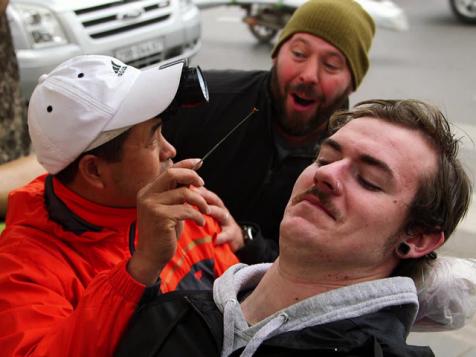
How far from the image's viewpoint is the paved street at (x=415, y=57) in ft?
26.8

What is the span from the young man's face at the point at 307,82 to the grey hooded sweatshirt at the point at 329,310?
176 cm

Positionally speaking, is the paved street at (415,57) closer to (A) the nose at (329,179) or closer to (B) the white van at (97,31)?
(B) the white van at (97,31)

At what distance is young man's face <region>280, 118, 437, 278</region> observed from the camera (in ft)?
6.54

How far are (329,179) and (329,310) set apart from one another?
1.17 feet

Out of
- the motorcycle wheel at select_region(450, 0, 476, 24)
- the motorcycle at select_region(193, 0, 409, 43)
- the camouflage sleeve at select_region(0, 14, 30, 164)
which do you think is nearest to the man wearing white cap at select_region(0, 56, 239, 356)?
the camouflage sleeve at select_region(0, 14, 30, 164)

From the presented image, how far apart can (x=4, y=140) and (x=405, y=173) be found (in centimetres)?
326

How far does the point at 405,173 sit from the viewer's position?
2047mm

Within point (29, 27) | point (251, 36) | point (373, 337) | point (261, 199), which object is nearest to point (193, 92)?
point (373, 337)

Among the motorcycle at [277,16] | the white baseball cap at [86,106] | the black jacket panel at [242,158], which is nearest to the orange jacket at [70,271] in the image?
the white baseball cap at [86,106]

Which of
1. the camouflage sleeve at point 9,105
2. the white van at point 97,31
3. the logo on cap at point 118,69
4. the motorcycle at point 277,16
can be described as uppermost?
the logo on cap at point 118,69

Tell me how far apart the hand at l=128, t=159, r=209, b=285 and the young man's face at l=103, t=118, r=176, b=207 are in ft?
1.23

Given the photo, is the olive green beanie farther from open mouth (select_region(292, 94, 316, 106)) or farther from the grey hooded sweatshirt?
the grey hooded sweatshirt

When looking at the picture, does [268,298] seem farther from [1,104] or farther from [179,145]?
[1,104]

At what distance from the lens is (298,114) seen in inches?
143
